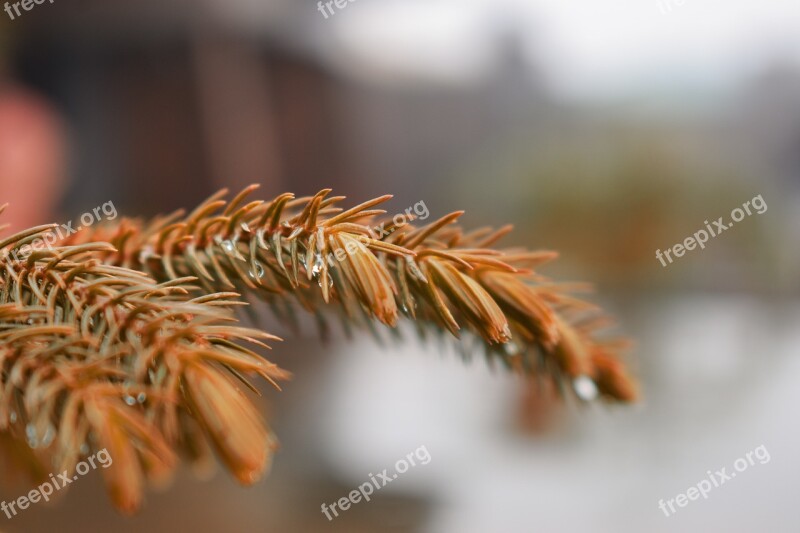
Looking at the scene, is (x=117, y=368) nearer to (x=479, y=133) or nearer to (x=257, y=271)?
(x=257, y=271)

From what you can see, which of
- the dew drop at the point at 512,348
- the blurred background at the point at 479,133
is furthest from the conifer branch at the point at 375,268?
the blurred background at the point at 479,133

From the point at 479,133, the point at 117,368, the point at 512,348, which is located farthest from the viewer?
the point at 479,133

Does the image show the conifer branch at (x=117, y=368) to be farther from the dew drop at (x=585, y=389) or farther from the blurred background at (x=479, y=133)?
the blurred background at (x=479, y=133)

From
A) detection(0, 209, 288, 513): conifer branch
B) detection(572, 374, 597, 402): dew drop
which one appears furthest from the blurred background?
detection(0, 209, 288, 513): conifer branch

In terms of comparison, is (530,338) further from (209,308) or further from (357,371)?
(357,371)

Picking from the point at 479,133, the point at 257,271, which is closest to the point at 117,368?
the point at 257,271

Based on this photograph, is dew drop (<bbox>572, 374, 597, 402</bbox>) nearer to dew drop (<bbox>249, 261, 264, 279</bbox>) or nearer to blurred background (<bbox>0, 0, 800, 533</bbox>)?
dew drop (<bbox>249, 261, 264, 279</bbox>)

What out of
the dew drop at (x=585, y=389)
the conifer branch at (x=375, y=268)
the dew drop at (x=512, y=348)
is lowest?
the dew drop at (x=585, y=389)

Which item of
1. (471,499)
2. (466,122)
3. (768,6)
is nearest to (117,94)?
(466,122)

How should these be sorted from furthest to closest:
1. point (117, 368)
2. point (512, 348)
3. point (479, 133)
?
point (479, 133) → point (512, 348) → point (117, 368)
